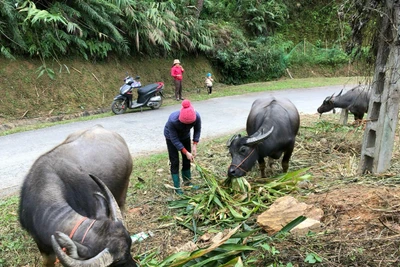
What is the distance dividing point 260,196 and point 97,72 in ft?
33.8

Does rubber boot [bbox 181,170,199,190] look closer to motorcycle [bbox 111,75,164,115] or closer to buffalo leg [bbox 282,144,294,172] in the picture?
buffalo leg [bbox 282,144,294,172]

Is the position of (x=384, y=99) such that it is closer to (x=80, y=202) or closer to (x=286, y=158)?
(x=286, y=158)

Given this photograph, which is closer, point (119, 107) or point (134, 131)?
point (134, 131)

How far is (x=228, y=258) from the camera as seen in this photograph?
10.9 ft

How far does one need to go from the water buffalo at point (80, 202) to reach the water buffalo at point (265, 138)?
5.05ft

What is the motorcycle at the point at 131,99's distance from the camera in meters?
11.0

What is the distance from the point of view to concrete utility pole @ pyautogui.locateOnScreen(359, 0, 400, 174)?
177 inches

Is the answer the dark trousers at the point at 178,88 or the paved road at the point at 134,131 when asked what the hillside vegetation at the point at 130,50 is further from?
the dark trousers at the point at 178,88

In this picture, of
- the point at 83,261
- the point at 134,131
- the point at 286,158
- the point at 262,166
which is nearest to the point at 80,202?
the point at 83,261

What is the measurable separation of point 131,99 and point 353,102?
6592 millimetres

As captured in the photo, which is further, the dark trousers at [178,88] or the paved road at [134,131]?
the dark trousers at [178,88]

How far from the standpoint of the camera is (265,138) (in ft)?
16.7

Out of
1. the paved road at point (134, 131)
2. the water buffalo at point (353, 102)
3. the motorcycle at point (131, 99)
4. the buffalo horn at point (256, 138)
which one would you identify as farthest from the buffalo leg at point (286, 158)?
the motorcycle at point (131, 99)

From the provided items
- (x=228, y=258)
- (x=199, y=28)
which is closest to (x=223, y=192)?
(x=228, y=258)
